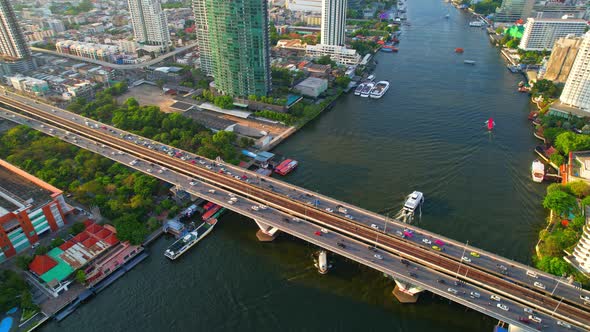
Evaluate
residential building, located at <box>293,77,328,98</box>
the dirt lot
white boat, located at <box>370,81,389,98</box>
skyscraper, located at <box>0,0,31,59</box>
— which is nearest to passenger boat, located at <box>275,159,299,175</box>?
residential building, located at <box>293,77,328,98</box>

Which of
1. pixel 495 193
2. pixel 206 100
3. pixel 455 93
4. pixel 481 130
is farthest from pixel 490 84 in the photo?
pixel 206 100

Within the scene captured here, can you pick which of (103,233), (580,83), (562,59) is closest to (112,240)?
(103,233)

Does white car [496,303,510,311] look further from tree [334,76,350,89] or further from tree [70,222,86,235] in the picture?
tree [334,76,350,89]

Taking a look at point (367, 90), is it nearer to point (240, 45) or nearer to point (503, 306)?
point (240, 45)

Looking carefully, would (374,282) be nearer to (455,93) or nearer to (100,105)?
(455,93)

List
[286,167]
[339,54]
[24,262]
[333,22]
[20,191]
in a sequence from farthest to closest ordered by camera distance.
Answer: [333,22]
[339,54]
[286,167]
[20,191]
[24,262]

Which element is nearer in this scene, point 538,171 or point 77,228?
point 77,228

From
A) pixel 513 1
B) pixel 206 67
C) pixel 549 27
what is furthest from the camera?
pixel 513 1
